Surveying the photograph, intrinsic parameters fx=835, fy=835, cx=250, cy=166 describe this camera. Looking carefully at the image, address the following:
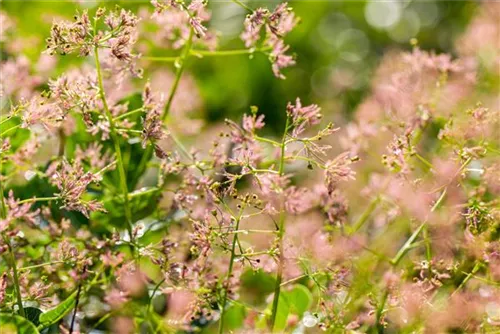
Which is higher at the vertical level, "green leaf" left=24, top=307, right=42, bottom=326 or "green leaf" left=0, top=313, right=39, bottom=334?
"green leaf" left=0, top=313, right=39, bottom=334

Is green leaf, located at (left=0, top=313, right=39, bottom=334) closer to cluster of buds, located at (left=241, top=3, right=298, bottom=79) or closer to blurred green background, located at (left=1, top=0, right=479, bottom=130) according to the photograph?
cluster of buds, located at (left=241, top=3, right=298, bottom=79)

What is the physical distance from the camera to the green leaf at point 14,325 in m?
0.66

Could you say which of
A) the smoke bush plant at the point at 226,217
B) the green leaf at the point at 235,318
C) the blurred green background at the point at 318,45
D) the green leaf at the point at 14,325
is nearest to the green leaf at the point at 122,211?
the smoke bush plant at the point at 226,217

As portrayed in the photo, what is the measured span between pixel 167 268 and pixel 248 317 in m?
0.23

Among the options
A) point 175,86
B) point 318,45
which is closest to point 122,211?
point 175,86

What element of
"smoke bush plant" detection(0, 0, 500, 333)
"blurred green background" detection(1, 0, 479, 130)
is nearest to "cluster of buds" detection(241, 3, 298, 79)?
"smoke bush plant" detection(0, 0, 500, 333)

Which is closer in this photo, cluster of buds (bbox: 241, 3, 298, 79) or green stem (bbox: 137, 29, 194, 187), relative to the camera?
cluster of buds (bbox: 241, 3, 298, 79)

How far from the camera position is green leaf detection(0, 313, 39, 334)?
2.18ft

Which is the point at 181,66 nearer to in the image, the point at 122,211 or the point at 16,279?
the point at 122,211

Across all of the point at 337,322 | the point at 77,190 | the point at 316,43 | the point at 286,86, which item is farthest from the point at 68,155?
the point at 316,43

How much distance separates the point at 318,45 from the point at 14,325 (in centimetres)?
226

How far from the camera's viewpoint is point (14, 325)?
0.67 metres

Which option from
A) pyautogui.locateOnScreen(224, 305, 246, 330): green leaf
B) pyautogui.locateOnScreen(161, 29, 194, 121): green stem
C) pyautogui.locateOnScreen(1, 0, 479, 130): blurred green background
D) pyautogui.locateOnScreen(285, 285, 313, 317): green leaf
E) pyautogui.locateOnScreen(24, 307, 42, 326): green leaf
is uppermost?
pyautogui.locateOnScreen(161, 29, 194, 121): green stem

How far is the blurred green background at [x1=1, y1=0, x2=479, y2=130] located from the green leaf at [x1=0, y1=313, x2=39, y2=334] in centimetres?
121
